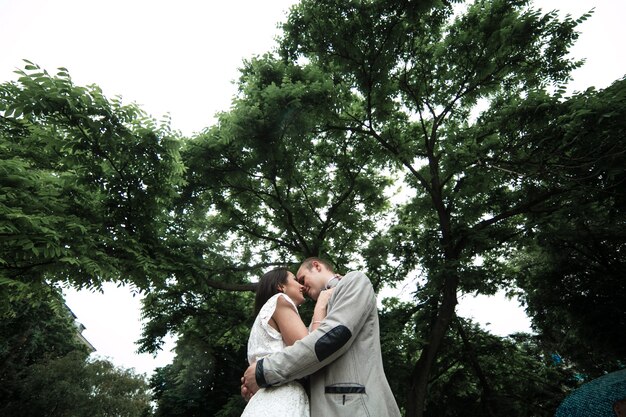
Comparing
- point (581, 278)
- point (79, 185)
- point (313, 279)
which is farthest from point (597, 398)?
point (79, 185)

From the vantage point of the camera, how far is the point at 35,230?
161 inches

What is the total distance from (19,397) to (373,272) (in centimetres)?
2769

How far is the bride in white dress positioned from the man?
0.09 metres

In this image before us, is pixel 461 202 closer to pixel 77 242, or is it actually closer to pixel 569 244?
pixel 569 244

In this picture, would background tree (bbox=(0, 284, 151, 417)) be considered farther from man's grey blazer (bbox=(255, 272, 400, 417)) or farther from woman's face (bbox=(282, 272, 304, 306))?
man's grey blazer (bbox=(255, 272, 400, 417))

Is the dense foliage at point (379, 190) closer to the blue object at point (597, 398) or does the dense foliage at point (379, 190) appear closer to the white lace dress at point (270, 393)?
the blue object at point (597, 398)

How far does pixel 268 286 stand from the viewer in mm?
2428

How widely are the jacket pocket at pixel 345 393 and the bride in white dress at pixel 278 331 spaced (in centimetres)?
19

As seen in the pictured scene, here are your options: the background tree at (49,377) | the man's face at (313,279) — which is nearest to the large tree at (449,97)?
the man's face at (313,279)

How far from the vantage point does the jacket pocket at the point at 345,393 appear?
1.78 metres

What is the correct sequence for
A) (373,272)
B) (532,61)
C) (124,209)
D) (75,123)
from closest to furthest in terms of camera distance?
(75,123), (124,209), (532,61), (373,272)

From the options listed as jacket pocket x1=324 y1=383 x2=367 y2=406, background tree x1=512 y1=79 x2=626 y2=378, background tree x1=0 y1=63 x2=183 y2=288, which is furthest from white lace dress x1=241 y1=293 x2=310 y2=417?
background tree x1=512 y1=79 x2=626 y2=378

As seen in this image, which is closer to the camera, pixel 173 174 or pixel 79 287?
pixel 79 287

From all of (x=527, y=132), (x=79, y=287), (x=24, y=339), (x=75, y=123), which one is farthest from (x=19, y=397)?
(x=527, y=132)
